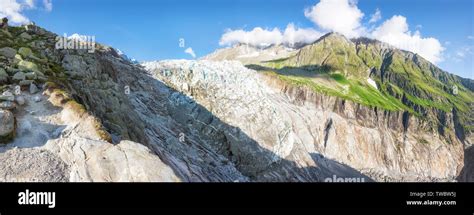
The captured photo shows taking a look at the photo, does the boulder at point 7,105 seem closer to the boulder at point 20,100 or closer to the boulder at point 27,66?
the boulder at point 20,100

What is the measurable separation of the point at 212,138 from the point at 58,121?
220 feet

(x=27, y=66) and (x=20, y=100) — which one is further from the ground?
(x=27, y=66)

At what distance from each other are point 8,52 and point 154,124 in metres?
33.6

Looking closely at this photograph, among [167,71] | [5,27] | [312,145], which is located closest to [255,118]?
[167,71]

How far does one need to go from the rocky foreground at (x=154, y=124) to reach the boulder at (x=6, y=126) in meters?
0.07

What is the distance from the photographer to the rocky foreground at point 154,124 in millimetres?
25844

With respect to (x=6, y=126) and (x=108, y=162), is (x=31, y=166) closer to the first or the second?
(x=6, y=126)

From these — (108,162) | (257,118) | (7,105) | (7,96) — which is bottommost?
(108,162)

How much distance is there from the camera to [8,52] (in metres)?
38.5

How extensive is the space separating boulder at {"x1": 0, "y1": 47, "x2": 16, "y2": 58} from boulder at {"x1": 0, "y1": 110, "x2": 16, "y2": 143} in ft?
42.3

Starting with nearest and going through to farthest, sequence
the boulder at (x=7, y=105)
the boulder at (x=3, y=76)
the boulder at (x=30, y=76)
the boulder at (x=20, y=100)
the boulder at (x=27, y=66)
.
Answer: the boulder at (x=7, y=105), the boulder at (x=20, y=100), the boulder at (x=3, y=76), the boulder at (x=30, y=76), the boulder at (x=27, y=66)

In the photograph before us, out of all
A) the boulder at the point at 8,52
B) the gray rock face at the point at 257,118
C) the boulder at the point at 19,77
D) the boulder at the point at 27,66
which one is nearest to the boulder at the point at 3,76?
the boulder at the point at 19,77

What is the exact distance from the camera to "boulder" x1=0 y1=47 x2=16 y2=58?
125 ft

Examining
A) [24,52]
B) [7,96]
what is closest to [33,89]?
[7,96]
